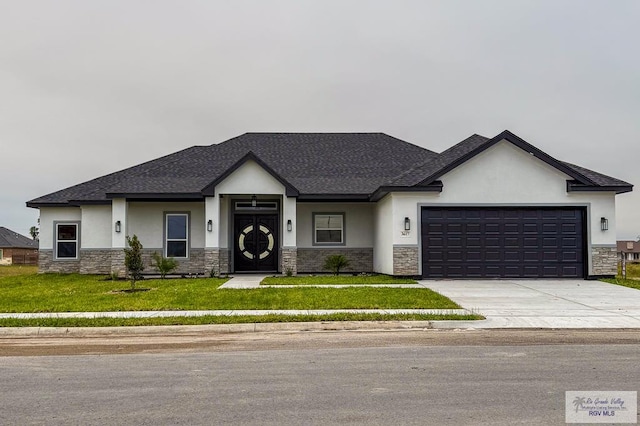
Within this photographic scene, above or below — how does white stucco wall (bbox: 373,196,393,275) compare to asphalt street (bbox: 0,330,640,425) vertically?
above

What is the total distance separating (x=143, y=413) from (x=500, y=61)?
836 inches

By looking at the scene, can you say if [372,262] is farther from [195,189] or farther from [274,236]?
[195,189]

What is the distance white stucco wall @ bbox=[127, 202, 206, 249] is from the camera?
23.8m

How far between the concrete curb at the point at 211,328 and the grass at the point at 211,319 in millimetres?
206

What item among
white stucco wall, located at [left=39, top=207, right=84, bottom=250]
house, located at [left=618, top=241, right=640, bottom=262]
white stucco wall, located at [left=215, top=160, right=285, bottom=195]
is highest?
white stucco wall, located at [left=215, top=160, right=285, bottom=195]

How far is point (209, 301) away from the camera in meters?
14.1

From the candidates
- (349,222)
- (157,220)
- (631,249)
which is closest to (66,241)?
(157,220)

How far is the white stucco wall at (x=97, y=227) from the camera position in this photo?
24.6m

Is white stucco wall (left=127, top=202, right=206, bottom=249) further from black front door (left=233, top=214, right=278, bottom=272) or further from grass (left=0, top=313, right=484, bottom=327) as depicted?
grass (left=0, top=313, right=484, bottom=327)

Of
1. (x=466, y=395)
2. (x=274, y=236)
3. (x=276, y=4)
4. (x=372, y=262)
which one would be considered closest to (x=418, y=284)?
(x=372, y=262)

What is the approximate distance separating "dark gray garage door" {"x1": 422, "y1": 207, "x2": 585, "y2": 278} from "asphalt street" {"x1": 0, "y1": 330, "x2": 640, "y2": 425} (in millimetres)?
10199

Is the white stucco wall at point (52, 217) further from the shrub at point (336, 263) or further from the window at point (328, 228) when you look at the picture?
the shrub at point (336, 263)

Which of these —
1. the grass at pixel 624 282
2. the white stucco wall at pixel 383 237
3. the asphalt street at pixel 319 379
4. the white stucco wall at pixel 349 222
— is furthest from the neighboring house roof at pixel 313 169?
the asphalt street at pixel 319 379

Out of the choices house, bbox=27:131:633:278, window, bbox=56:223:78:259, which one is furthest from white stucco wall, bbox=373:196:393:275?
window, bbox=56:223:78:259
